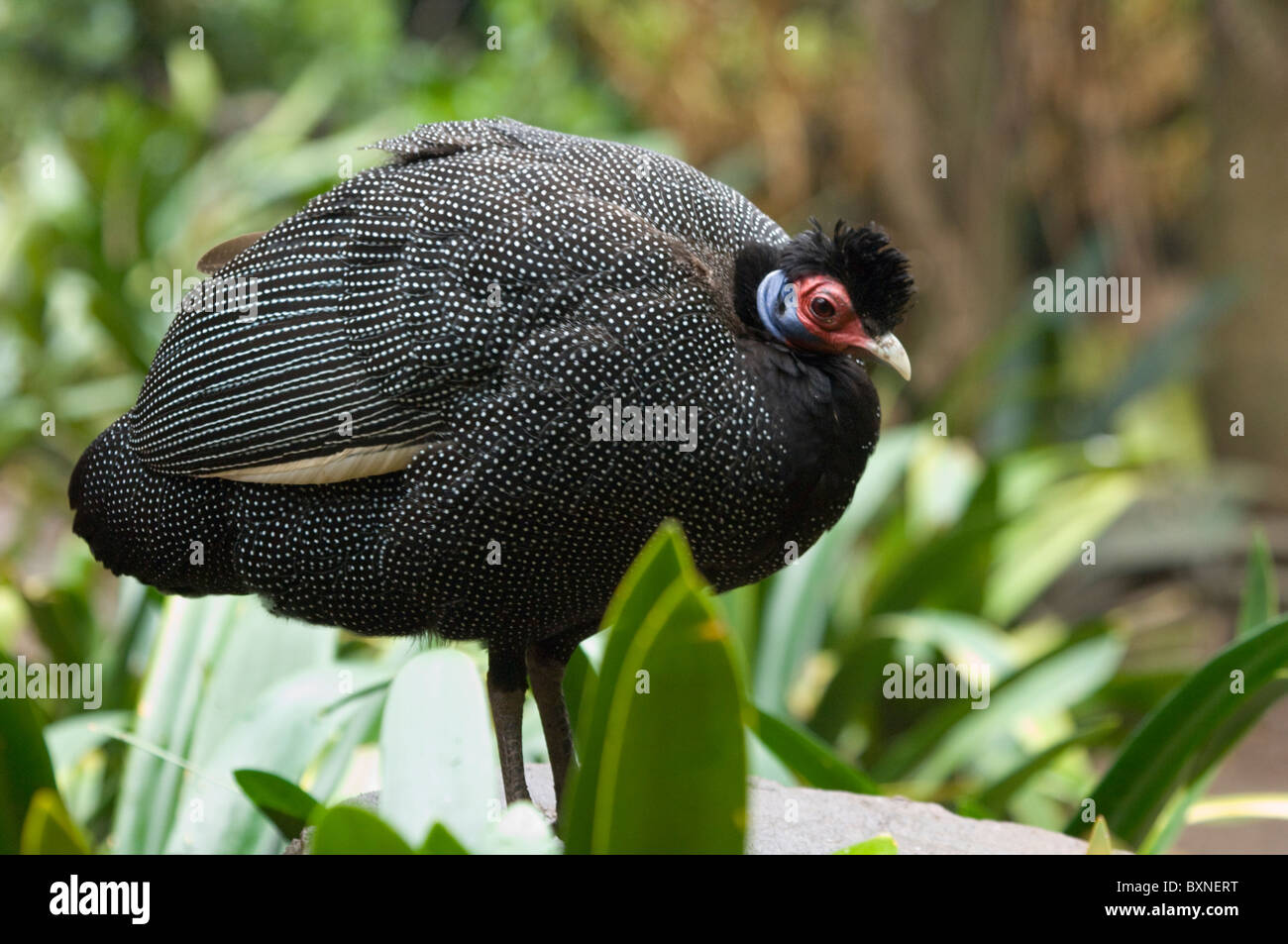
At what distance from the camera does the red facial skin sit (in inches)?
66.1

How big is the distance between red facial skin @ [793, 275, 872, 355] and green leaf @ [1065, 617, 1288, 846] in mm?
A: 803

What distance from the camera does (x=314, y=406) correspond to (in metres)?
1.67

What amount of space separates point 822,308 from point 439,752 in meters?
0.75

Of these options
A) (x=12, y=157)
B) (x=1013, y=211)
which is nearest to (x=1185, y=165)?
(x=1013, y=211)

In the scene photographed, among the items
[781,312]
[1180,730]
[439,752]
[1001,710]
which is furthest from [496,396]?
[1001,710]

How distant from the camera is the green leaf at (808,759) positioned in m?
2.24

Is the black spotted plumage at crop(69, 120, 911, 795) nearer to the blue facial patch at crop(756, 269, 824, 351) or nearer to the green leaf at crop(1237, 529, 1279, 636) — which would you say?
the blue facial patch at crop(756, 269, 824, 351)

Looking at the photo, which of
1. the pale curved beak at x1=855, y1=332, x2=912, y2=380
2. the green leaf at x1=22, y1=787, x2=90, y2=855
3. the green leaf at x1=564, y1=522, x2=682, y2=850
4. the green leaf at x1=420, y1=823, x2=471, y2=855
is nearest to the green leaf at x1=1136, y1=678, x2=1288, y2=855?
the pale curved beak at x1=855, y1=332, x2=912, y2=380

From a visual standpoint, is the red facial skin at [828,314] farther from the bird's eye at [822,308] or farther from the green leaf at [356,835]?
the green leaf at [356,835]

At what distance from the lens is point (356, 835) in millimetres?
1081

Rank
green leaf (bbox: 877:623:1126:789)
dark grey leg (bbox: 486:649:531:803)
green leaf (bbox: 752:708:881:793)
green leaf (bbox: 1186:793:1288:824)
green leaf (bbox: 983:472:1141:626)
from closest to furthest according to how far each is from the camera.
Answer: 1. dark grey leg (bbox: 486:649:531:803)
2. green leaf (bbox: 752:708:881:793)
3. green leaf (bbox: 1186:793:1288:824)
4. green leaf (bbox: 877:623:1126:789)
5. green leaf (bbox: 983:472:1141:626)

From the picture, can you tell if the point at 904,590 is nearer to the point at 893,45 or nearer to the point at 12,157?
the point at 893,45

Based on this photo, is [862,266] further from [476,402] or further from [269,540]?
[269,540]

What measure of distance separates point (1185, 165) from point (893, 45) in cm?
264
